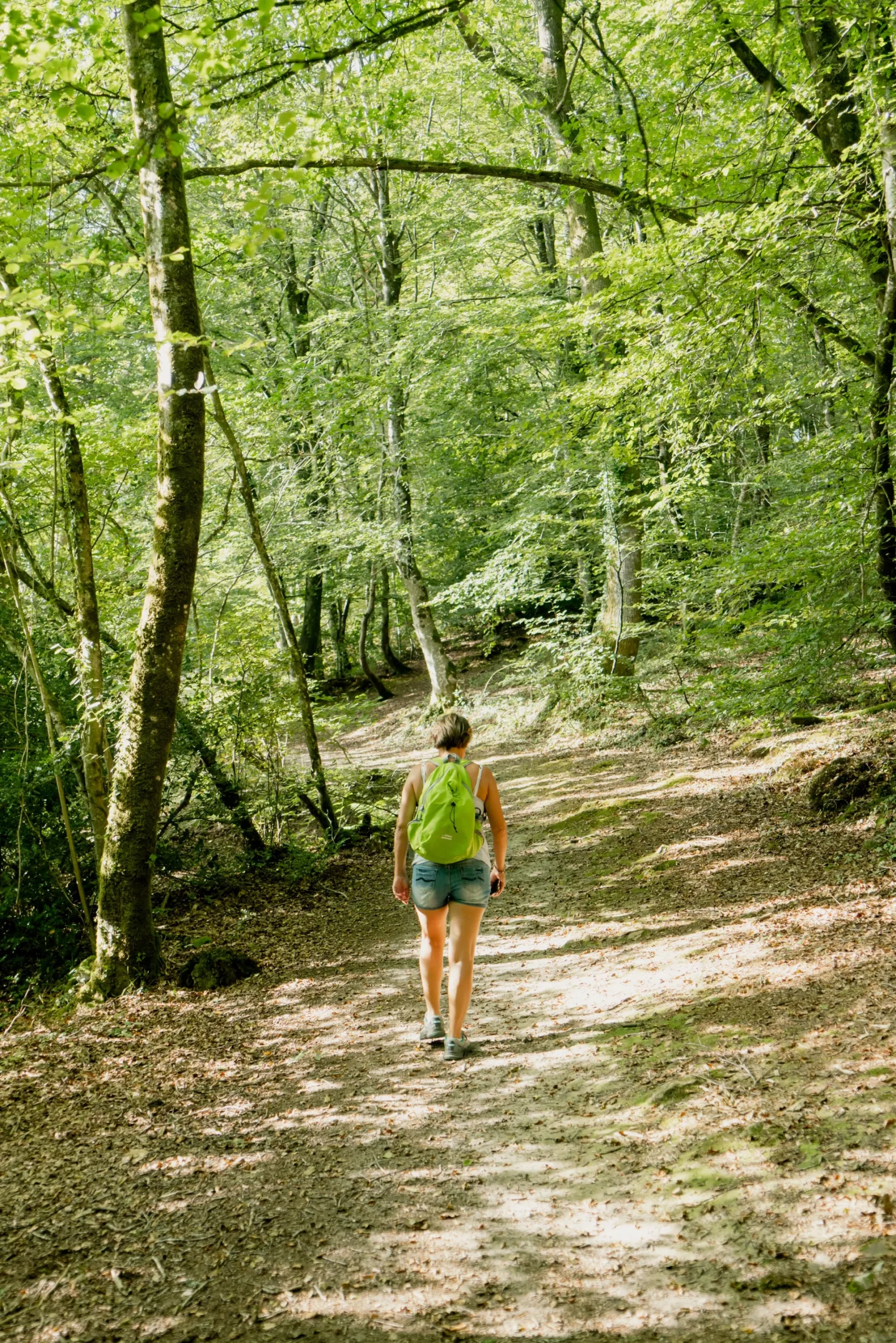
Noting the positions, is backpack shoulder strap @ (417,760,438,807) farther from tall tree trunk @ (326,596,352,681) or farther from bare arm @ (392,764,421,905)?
tall tree trunk @ (326,596,352,681)

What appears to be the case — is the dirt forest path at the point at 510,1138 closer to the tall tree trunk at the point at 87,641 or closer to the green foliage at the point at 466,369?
the tall tree trunk at the point at 87,641

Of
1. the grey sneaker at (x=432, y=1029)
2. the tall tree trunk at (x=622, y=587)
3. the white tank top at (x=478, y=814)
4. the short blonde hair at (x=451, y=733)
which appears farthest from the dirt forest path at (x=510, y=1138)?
the tall tree trunk at (x=622, y=587)

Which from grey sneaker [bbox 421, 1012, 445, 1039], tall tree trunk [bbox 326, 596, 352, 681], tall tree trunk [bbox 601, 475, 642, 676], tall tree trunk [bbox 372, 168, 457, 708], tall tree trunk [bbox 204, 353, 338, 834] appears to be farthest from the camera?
tall tree trunk [bbox 326, 596, 352, 681]

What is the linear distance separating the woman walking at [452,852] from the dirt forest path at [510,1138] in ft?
1.46

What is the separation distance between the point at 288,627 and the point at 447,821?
16.7 ft

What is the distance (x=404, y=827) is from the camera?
455 centimetres

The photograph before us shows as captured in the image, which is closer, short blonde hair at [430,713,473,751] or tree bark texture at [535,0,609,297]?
short blonde hair at [430,713,473,751]

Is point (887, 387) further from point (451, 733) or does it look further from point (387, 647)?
point (387, 647)

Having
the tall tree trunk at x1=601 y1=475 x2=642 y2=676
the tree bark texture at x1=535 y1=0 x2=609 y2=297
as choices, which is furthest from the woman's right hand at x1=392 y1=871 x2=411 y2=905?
the tall tree trunk at x1=601 y1=475 x2=642 y2=676

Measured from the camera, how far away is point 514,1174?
3.44 metres

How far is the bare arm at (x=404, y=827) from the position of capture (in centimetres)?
457

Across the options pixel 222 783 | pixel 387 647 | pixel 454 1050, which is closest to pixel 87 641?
pixel 222 783

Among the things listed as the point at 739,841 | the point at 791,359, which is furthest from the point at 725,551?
the point at 791,359

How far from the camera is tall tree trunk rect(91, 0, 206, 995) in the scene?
5645 mm
